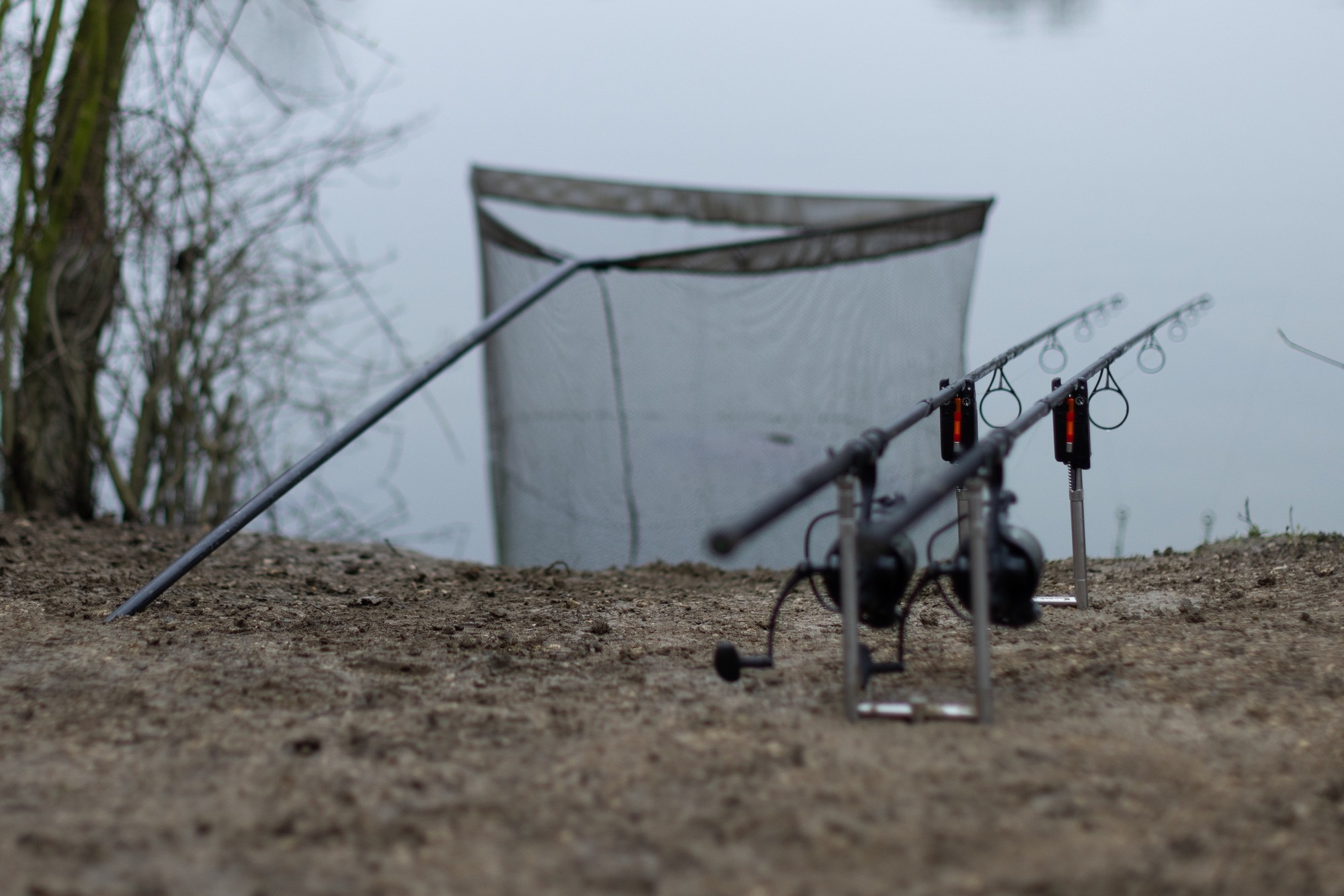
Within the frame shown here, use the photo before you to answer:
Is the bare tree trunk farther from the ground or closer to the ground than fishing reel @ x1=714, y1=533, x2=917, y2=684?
farther from the ground

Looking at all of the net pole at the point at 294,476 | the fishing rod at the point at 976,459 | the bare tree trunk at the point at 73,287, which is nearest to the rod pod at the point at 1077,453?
the fishing rod at the point at 976,459

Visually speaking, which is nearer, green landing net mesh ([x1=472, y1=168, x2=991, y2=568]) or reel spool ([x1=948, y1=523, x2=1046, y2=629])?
reel spool ([x1=948, y1=523, x2=1046, y2=629])

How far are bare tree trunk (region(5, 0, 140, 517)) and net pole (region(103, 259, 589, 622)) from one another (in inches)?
66.6

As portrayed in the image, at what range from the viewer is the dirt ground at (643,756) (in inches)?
56.3

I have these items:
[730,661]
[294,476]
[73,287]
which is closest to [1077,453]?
[730,661]

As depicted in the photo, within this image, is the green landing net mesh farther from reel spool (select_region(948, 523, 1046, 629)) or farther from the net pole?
reel spool (select_region(948, 523, 1046, 629))

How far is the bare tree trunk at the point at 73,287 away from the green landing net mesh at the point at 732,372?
179 centimetres

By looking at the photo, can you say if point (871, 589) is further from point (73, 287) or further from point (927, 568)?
point (73, 287)

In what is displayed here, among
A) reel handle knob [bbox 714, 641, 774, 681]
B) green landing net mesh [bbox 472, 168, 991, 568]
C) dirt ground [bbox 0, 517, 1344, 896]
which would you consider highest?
green landing net mesh [bbox 472, 168, 991, 568]

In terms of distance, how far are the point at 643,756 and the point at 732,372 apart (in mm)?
2873

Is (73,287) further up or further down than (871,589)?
further up

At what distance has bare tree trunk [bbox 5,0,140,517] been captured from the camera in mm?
4297

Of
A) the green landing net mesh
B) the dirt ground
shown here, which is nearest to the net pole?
the dirt ground

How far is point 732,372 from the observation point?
15.0ft
